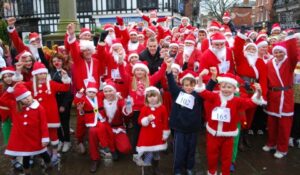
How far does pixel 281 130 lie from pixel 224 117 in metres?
1.64

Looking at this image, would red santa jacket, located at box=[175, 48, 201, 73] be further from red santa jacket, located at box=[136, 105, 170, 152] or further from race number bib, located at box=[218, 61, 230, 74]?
red santa jacket, located at box=[136, 105, 170, 152]

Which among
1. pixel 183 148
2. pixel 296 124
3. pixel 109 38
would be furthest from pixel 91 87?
pixel 296 124

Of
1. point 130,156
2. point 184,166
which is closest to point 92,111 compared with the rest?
point 130,156

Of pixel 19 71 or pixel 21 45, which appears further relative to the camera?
pixel 21 45

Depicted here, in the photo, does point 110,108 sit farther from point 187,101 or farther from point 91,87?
point 187,101

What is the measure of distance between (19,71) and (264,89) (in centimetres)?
390

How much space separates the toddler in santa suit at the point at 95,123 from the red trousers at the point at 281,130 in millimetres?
2743

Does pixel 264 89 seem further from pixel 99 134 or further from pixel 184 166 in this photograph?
pixel 99 134

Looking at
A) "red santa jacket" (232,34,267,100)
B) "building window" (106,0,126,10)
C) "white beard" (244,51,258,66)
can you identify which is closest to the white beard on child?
"red santa jacket" (232,34,267,100)

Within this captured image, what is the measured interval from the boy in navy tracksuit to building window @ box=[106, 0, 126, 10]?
29.8 metres

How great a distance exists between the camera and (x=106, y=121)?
5.38 m

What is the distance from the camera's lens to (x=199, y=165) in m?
5.16

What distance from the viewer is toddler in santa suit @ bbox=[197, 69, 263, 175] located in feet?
14.2

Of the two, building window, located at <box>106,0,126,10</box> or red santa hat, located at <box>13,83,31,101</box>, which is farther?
building window, located at <box>106,0,126,10</box>
